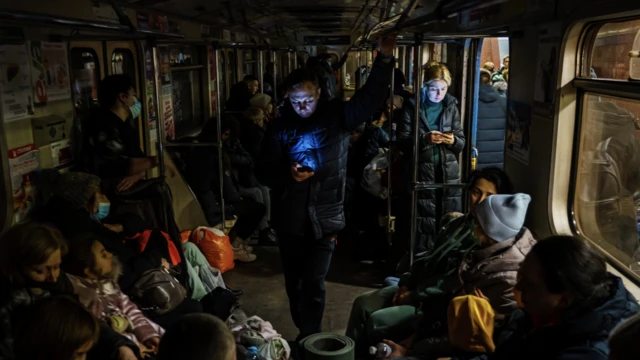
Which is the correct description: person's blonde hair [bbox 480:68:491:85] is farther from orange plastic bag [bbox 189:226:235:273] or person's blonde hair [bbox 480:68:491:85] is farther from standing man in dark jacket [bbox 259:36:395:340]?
orange plastic bag [bbox 189:226:235:273]

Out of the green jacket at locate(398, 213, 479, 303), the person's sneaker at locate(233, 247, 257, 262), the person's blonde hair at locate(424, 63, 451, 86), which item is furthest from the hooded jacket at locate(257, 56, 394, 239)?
the person's sneaker at locate(233, 247, 257, 262)

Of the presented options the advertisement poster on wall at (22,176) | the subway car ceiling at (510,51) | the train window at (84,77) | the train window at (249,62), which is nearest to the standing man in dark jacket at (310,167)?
the subway car ceiling at (510,51)

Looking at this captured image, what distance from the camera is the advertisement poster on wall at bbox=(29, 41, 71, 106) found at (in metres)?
3.29

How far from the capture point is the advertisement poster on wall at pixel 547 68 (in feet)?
9.41

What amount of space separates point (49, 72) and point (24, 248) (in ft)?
4.93

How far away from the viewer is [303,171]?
10.5 feet

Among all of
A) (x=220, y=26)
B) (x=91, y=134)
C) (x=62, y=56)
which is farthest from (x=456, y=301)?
(x=220, y=26)

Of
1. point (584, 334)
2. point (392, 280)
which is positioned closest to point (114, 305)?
point (392, 280)

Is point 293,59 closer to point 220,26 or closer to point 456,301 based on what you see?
point 220,26

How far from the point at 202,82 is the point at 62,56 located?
139 inches

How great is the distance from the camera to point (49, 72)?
3.45 meters

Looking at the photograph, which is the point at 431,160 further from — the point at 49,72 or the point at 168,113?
the point at 168,113

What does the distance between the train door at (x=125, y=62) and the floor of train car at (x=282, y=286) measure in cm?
144

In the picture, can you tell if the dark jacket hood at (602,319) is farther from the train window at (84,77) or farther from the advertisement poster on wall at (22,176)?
the train window at (84,77)
